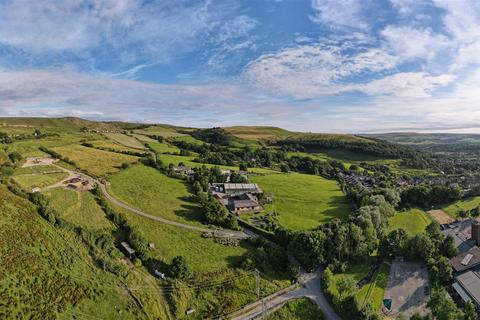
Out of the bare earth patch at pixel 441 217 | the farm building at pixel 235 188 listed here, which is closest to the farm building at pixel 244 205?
the farm building at pixel 235 188

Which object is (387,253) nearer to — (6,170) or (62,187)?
(62,187)

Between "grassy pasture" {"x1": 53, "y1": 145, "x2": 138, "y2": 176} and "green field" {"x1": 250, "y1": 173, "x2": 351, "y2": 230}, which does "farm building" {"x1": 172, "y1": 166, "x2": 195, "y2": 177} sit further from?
"green field" {"x1": 250, "y1": 173, "x2": 351, "y2": 230}

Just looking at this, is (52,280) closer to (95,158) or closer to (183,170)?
(95,158)

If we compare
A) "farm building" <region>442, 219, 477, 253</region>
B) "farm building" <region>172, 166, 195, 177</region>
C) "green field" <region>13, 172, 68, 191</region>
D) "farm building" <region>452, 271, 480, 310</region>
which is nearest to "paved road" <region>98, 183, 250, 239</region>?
"green field" <region>13, 172, 68, 191</region>

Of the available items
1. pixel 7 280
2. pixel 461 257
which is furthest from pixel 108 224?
pixel 461 257

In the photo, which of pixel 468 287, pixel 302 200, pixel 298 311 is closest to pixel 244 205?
pixel 302 200

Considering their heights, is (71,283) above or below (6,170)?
below
